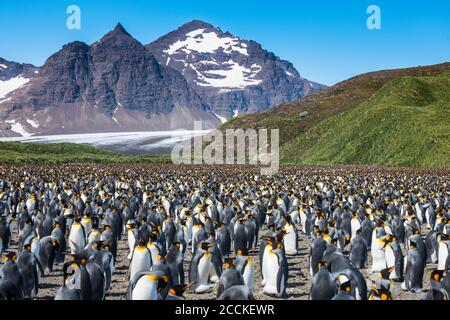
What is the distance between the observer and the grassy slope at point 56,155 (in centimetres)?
5613

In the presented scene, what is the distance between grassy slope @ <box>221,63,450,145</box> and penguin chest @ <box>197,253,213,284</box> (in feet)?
225

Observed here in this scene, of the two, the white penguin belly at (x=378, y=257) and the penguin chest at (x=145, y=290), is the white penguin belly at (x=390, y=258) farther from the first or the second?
the penguin chest at (x=145, y=290)

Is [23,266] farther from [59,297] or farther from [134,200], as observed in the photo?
[134,200]

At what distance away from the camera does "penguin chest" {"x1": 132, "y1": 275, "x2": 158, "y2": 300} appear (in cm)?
641

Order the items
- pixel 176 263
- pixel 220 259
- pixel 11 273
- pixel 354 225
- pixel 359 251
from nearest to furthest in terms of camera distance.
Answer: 1. pixel 11 273
2. pixel 176 263
3. pixel 220 259
4. pixel 359 251
5. pixel 354 225

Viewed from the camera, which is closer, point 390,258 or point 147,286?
point 147,286

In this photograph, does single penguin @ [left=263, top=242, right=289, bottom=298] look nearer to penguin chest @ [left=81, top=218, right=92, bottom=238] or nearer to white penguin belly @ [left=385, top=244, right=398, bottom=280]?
white penguin belly @ [left=385, top=244, right=398, bottom=280]

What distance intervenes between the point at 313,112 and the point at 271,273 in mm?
83596

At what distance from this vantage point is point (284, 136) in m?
80.1

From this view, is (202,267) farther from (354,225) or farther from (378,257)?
(354,225)

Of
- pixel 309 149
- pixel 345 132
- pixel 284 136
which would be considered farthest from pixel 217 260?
pixel 284 136

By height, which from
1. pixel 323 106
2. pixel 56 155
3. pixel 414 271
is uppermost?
pixel 323 106

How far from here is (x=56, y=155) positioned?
6675 centimetres

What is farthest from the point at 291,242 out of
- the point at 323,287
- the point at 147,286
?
the point at 147,286
